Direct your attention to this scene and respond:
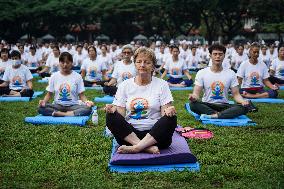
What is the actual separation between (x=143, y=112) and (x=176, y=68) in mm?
9397

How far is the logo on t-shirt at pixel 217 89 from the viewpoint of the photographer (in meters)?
9.01

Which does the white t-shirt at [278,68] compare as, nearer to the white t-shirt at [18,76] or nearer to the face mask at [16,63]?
the white t-shirt at [18,76]

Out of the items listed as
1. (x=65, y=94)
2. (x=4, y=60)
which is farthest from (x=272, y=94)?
(x=4, y=60)

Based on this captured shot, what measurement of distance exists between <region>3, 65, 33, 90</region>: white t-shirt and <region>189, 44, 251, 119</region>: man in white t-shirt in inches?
206

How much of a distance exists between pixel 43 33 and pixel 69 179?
47.3m

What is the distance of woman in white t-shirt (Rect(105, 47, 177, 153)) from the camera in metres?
5.76

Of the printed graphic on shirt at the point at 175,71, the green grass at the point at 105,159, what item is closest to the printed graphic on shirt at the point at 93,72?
the printed graphic on shirt at the point at 175,71

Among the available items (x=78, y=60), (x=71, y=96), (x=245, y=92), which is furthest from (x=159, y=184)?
(x=78, y=60)

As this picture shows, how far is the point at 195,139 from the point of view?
715 centimetres

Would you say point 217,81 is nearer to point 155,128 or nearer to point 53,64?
point 155,128

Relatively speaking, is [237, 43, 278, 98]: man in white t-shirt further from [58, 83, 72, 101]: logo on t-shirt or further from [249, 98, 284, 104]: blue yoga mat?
[58, 83, 72, 101]: logo on t-shirt

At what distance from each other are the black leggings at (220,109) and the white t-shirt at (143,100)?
9.53 feet

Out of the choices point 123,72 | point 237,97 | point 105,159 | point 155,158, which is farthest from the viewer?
point 123,72

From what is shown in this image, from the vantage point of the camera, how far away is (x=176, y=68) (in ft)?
50.8
